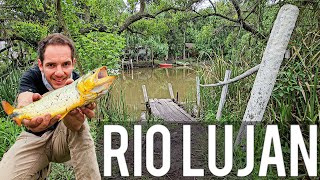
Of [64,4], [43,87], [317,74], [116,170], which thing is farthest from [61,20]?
[317,74]

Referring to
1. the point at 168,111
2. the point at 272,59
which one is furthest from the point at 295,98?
the point at 168,111

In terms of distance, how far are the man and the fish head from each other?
31cm

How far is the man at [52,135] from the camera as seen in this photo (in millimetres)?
1995

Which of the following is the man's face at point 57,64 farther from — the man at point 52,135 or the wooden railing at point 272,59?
the wooden railing at point 272,59

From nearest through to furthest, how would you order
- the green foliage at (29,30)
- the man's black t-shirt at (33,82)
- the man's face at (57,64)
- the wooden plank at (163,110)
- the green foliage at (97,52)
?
1. the man's face at (57,64)
2. the man's black t-shirt at (33,82)
3. the green foliage at (97,52)
4. the wooden plank at (163,110)
5. the green foliage at (29,30)

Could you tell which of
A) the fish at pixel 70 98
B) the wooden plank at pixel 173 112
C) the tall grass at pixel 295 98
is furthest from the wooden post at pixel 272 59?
the wooden plank at pixel 173 112

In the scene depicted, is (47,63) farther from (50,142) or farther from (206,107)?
(206,107)

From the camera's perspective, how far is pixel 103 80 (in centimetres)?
153

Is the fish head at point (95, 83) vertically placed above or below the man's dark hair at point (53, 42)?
below

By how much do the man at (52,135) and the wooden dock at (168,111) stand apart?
394 cm

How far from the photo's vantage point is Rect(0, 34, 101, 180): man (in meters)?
2.00

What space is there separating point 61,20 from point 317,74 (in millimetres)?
3937

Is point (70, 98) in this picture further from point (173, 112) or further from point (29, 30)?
point (29, 30)

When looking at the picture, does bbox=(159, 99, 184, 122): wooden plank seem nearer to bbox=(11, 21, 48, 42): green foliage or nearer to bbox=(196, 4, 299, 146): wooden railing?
bbox=(11, 21, 48, 42): green foliage
